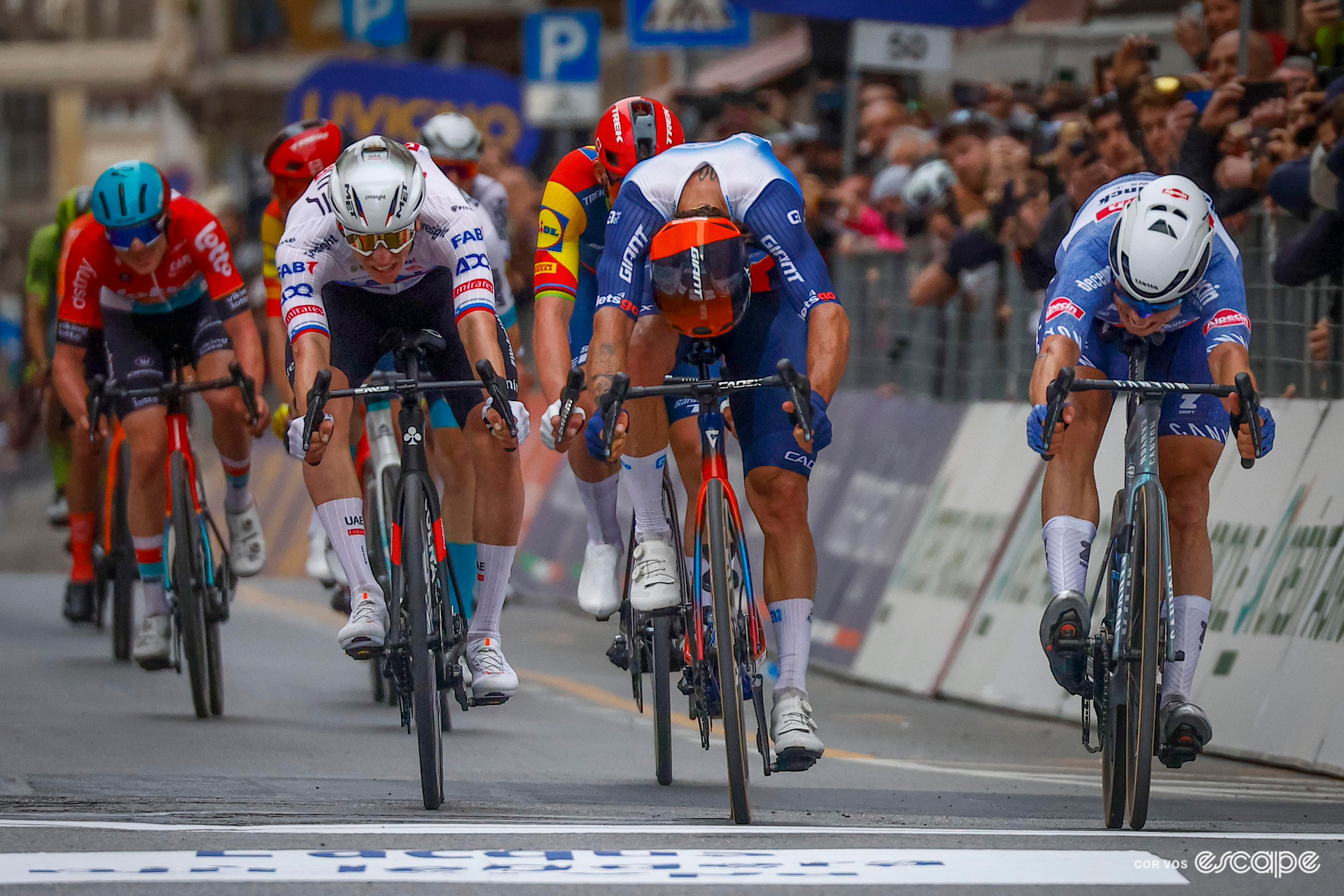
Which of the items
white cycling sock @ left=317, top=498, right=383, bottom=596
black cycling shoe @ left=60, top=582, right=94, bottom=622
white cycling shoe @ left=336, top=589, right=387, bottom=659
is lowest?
black cycling shoe @ left=60, top=582, right=94, bottom=622

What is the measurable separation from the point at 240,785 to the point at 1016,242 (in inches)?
236

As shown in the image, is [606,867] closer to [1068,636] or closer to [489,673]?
[1068,636]

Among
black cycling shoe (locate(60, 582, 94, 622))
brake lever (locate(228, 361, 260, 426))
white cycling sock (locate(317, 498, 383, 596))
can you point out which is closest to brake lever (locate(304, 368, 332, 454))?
white cycling sock (locate(317, 498, 383, 596))

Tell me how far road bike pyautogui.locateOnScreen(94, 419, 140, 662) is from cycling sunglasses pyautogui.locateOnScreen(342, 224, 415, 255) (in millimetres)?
4098

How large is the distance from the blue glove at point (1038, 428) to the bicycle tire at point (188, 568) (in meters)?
3.94

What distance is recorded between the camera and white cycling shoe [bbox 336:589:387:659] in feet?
25.9

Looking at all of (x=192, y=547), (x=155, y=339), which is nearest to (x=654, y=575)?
(x=192, y=547)

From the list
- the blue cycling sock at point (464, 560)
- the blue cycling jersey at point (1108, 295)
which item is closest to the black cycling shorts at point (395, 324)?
the blue cycling sock at point (464, 560)

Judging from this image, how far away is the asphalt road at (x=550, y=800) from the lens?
6.09 metres

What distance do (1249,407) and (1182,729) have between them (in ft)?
3.20

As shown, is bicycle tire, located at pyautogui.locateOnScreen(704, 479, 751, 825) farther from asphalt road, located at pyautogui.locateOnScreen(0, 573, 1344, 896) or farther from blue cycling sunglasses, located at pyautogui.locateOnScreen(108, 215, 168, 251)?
blue cycling sunglasses, located at pyautogui.locateOnScreen(108, 215, 168, 251)

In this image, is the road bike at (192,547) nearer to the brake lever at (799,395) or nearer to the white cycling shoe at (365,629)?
the white cycling shoe at (365,629)

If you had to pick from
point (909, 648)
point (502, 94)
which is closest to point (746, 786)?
point (909, 648)

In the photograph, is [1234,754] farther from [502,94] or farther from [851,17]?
[502,94]
